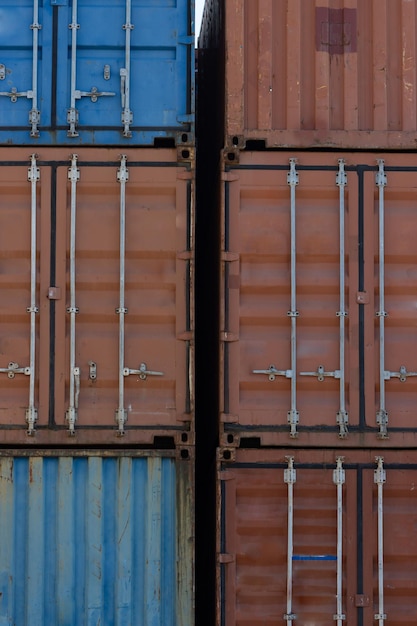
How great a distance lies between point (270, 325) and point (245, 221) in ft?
2.75

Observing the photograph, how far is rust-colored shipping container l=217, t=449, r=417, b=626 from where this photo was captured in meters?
6.88

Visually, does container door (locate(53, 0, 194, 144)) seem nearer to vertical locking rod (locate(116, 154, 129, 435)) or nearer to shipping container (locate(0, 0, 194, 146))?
shipping container (locate(0, 0, 194, 146))

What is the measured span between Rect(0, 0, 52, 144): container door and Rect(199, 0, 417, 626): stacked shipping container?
1452 millimetres

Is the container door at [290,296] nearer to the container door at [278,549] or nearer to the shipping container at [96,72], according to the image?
the container door at [278,549]

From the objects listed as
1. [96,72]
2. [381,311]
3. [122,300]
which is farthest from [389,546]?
[96,72]

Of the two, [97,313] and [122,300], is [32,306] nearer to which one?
[97,313]

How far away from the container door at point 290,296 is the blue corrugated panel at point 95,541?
34.6 inches

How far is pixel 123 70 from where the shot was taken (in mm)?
7250

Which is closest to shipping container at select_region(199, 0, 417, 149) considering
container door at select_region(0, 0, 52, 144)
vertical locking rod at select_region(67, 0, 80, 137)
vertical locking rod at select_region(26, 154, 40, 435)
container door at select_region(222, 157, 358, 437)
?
container door at select_region(222, 157, 358, 437)

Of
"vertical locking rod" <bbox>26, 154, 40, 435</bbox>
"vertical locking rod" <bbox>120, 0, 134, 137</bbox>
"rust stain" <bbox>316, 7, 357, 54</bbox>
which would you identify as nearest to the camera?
"vertical locking rod" <bbox>26, 154, 40, 435</bbox>

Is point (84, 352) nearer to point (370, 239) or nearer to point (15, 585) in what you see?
point (15, 585)

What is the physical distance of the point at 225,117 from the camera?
7324 millimetres

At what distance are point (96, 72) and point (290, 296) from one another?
7.77 feet

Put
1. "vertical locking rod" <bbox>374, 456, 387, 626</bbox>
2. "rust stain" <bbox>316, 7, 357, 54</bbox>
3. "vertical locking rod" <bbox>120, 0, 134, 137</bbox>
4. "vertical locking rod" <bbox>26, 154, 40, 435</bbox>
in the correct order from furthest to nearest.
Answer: "rust stain" <bbox>316, 7, 357, 54</bbox>
"vertical locking rod" <bbox>120, 0, 134, 137</bbox>
"vertical locking rod" <bbox>26, 154, 40, 435</bbox>
"vertical locking rod" <bbox>374, 456, 387, 626</bbox>
